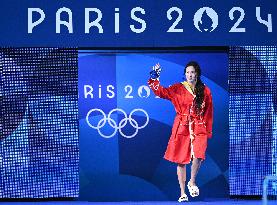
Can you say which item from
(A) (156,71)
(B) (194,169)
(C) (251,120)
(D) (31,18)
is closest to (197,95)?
(A) (156,71)

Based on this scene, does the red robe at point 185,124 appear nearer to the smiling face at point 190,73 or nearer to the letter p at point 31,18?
the smiling face at point 190,73

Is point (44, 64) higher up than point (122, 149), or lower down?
higher up

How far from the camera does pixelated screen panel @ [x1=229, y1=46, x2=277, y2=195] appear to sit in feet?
23.6

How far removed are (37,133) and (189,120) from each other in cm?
209

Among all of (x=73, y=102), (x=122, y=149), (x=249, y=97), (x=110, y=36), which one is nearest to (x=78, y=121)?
(x=73, y=102)

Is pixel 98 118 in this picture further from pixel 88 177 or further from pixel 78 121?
pixel 88 177

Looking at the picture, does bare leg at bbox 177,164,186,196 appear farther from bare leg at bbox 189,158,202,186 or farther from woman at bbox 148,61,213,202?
bare leg at bbox 189,158,202,186

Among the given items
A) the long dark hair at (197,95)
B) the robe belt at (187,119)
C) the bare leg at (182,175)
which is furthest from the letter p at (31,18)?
the bare leg at (182,175)

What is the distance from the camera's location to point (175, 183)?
23.7 feet

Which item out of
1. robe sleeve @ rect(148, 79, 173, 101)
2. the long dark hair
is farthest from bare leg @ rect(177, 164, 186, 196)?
robe sleeve @ rect(148, 79, 173, 101)

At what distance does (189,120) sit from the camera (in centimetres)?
719

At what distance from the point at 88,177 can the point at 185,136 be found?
1.45 m

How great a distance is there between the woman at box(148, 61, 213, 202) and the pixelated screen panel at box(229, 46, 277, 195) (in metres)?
0.37

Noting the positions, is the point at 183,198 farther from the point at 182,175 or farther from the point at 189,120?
the point at 189,120
